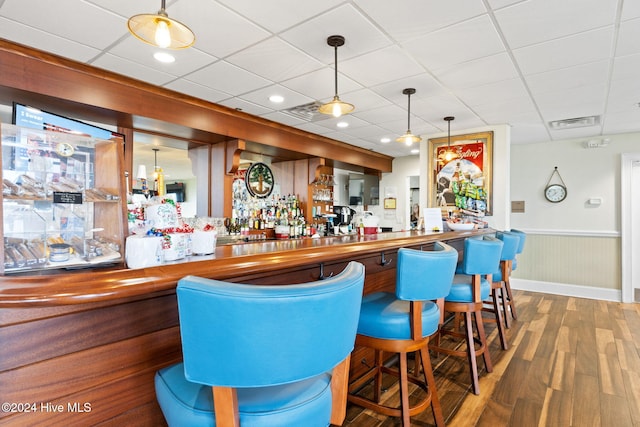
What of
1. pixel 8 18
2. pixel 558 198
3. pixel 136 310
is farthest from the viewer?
pixel 558 198

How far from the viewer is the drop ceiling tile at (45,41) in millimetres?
2338

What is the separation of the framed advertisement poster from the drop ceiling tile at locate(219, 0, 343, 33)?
305 centimetres

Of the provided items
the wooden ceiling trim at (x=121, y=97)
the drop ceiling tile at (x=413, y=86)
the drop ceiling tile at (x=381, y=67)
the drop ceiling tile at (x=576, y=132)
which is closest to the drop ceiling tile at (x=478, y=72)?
the drop ceiling tile at (x=413, y=86)

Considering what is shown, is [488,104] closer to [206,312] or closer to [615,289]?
[615,289]

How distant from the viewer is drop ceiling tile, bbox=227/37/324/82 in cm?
266

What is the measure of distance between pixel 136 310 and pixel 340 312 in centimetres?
75

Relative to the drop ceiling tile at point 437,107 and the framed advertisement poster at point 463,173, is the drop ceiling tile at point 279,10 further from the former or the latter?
the framed advertisement poster at point 463,173

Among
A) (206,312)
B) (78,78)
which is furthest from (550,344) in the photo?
(78,78)

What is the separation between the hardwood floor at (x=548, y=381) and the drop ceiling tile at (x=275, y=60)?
2654 mm

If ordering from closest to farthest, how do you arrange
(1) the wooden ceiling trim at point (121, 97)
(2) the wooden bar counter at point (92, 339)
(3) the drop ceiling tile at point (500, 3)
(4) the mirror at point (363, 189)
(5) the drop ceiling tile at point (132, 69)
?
(2) the wooden bar counter at point (92, 339), (3) the drop ceiling tile at point (500, 3), (1) the wooden ceiling trim at point (121, 97), (5) the drop ceiling tile at point (132, 69), (4) the mirror at point (363, 189)

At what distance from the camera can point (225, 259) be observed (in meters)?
1.24

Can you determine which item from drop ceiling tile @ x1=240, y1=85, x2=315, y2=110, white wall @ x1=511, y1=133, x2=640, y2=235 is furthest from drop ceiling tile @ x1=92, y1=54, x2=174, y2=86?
white wall @ x1=511, y1=133, x2=640, y2=235

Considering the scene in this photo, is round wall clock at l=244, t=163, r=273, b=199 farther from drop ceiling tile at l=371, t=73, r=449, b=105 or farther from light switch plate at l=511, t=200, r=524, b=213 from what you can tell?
light switch plate at l=511, t=200, r=524, b=213

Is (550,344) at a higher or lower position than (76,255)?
lower
